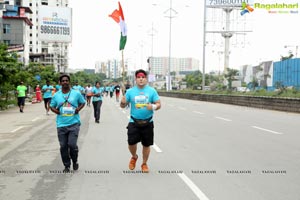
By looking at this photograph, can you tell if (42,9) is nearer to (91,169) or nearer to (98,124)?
(98,124)

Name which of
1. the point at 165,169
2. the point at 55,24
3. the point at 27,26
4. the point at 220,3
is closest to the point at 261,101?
the point at 220,3

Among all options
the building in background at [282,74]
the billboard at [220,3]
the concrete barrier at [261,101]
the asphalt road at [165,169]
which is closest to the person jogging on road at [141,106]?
the asphalt road at [165,169]

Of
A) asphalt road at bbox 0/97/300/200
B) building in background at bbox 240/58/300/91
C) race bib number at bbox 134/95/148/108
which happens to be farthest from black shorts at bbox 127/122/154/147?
building in background at bbox 240/58/300/91

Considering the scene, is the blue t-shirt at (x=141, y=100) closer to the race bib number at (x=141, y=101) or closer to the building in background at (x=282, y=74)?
the race bib number at (x=141, y=101)

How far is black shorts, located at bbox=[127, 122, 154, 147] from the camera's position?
729 cm

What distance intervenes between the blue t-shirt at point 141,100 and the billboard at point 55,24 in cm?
5115

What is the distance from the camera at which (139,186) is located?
21.4ft

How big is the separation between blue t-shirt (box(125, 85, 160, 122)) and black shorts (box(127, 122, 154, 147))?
0.64 feet

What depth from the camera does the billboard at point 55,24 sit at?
5597cm

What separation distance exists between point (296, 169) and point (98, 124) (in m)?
9.99

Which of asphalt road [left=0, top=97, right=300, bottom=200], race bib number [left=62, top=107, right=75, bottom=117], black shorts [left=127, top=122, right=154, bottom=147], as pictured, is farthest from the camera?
race bib number [left=62, top=107, right=75, bottom=117]

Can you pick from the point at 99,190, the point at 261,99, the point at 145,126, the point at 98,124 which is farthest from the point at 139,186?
the point at 261,99

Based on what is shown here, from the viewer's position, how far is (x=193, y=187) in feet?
21.2

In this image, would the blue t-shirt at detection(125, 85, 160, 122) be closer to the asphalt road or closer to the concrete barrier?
the asphalt road
